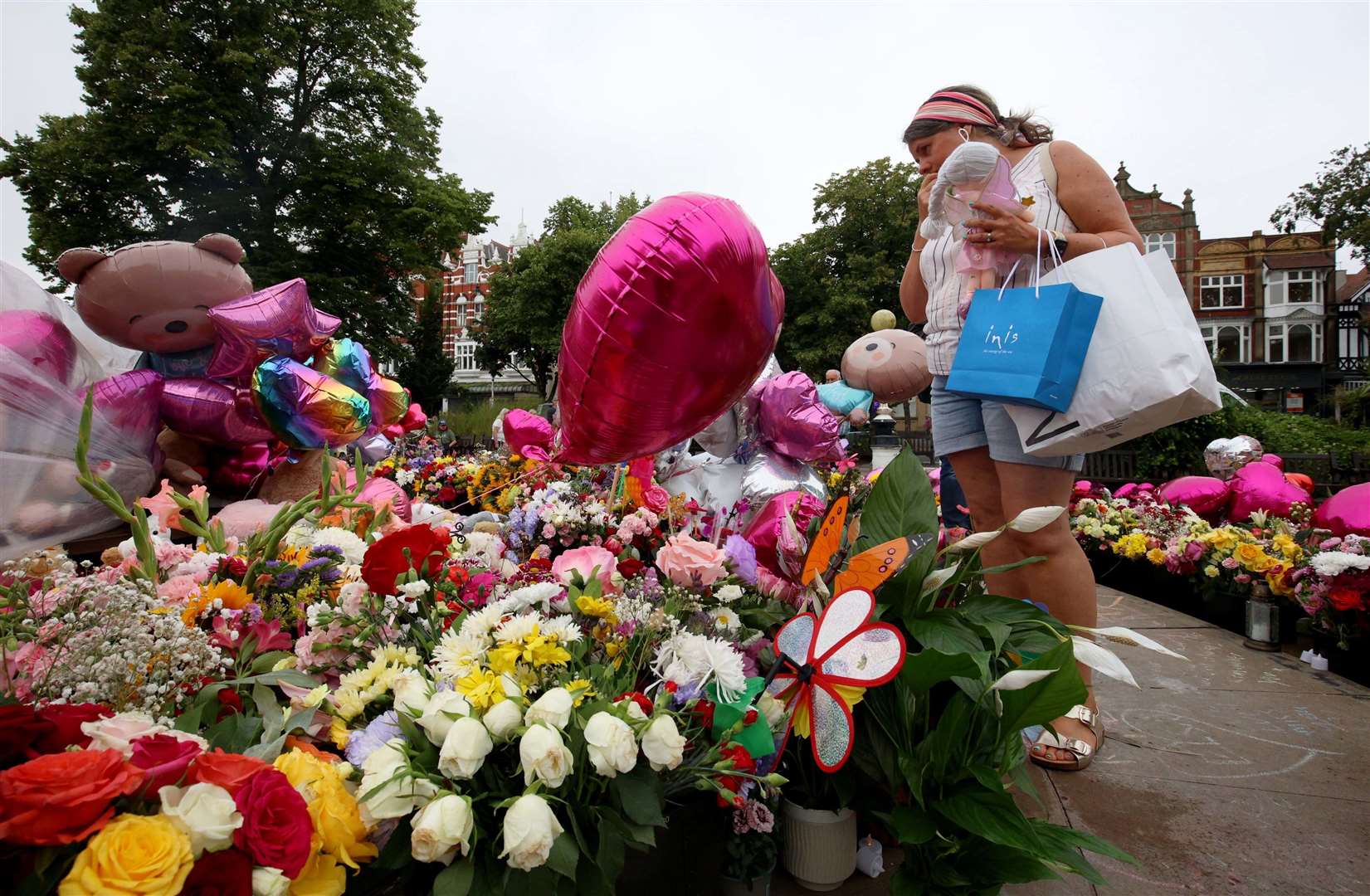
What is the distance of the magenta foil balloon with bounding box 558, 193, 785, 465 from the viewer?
1.41 metres

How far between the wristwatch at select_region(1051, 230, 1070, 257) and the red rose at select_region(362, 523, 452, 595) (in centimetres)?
168

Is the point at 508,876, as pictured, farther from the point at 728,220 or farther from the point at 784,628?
A: the point at 728,220

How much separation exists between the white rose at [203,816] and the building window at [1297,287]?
147 ft

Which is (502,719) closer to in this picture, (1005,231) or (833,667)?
(833,667)

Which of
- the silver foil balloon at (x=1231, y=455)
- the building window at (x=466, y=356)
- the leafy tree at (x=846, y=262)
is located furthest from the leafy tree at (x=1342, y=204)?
the building window at (x=466, y=356)

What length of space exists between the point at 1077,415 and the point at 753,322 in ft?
2.71

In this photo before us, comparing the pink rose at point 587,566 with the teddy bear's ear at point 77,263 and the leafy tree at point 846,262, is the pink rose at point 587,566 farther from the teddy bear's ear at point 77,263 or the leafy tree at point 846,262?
the leafy tree at point 846,262

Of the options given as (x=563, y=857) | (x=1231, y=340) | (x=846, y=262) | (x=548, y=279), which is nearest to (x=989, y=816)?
(x=563, y=857)

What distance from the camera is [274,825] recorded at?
822 mm

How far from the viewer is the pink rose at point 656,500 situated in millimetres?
2398

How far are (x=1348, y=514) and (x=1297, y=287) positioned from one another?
41.2 meters

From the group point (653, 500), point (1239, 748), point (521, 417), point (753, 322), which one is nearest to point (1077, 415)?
point (753, 322)

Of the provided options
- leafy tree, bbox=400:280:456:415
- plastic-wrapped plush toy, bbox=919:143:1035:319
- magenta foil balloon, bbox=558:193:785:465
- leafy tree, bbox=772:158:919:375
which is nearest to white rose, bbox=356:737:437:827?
magenta foil balloon, bbox=558:193:785:465

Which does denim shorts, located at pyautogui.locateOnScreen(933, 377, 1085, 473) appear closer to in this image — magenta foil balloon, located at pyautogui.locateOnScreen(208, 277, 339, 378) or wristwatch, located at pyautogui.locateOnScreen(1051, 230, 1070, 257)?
wristwatch, located at pyautogui.locateOnScreen(1051, 230, 1070, 257)
